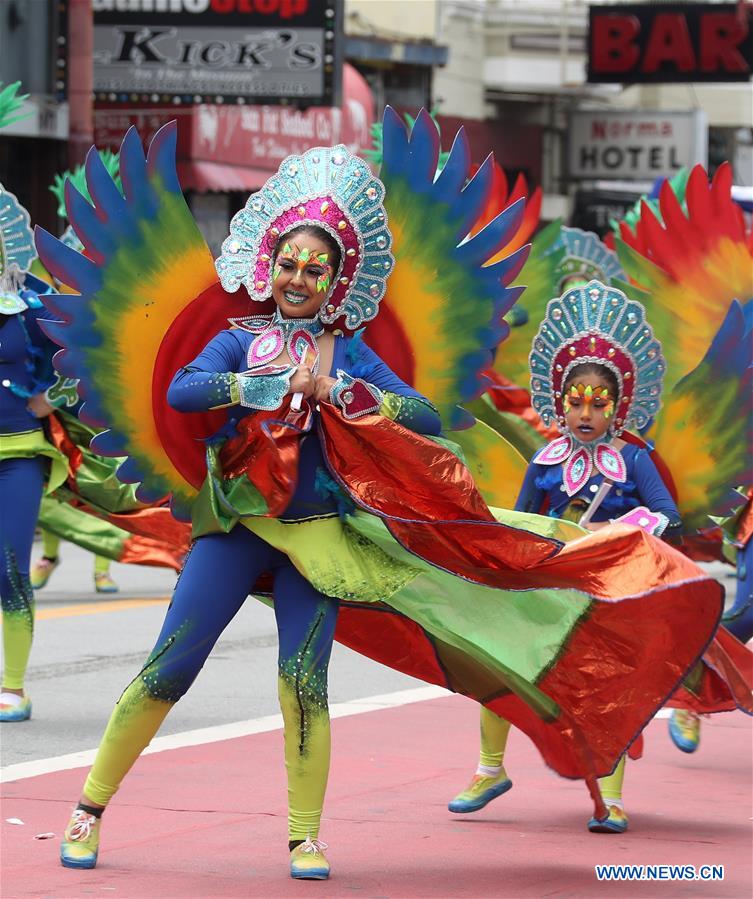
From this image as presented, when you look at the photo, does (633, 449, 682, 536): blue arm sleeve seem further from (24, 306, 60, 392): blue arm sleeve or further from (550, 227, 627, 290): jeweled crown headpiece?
(550, 227, 627, 290): jeweled crown headpiece

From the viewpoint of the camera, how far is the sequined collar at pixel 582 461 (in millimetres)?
6957

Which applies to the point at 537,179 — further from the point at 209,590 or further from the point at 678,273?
the point at 209,590

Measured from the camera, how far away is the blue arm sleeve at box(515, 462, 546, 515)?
712cm

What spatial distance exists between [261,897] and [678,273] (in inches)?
195

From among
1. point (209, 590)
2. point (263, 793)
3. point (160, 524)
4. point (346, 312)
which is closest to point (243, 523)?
point (209, 590)

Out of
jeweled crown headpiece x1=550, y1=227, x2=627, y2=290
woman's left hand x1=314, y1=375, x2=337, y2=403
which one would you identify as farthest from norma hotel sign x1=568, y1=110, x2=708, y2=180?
woman's left hand x1=314, y1=375, x2=337, y2=403

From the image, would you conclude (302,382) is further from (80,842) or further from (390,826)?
(390,826)

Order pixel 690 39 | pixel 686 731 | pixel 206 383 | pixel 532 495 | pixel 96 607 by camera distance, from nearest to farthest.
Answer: pixel 206 383
pixel 532 495
pixel 686 731
pixel 96 607
pixel 690 39

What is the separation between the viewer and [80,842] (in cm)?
580

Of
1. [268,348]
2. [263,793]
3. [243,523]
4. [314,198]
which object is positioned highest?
[314,198]

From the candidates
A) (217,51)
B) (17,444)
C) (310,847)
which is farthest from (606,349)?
(217,51)

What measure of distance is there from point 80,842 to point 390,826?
1243 mm

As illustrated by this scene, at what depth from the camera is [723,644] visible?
673 centimetres

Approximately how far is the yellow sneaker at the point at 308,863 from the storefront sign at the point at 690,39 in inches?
1079
